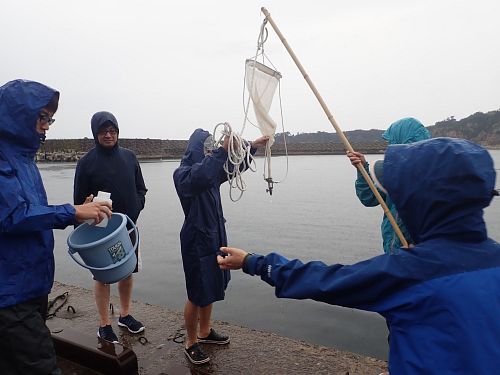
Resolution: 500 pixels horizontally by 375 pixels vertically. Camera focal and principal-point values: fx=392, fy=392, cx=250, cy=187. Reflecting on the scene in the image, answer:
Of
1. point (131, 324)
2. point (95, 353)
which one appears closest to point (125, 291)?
point (131, 324)

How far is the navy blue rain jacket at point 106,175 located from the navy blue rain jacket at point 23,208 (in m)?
1.27

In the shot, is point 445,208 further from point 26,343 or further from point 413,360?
point 26,343

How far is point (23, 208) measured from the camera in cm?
223

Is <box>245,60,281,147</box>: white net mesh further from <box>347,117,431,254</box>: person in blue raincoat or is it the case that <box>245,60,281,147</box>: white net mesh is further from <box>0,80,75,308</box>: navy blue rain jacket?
<box>0,80,75,308</box>: navy blue rain jacket

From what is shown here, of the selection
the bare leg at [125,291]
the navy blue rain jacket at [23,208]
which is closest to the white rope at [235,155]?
the navy blue rain jacket at [23,208]

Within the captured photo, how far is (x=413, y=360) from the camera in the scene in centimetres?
150

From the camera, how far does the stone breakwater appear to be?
5912 centimetres

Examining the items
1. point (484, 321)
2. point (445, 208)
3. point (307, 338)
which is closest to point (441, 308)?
point (484, 321)

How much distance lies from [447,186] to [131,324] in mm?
3847

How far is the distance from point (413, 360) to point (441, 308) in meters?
0.24

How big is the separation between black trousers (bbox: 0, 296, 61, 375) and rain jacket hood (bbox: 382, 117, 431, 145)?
2.95 metres

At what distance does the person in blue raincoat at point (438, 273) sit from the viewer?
143 cm

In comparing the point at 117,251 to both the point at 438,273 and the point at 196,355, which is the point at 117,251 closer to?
the point at 196,355

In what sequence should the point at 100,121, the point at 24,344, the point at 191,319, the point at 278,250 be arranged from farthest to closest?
the point at 278,250 < the point at 100,121 < the point at 191,319 < the point at 24,344
